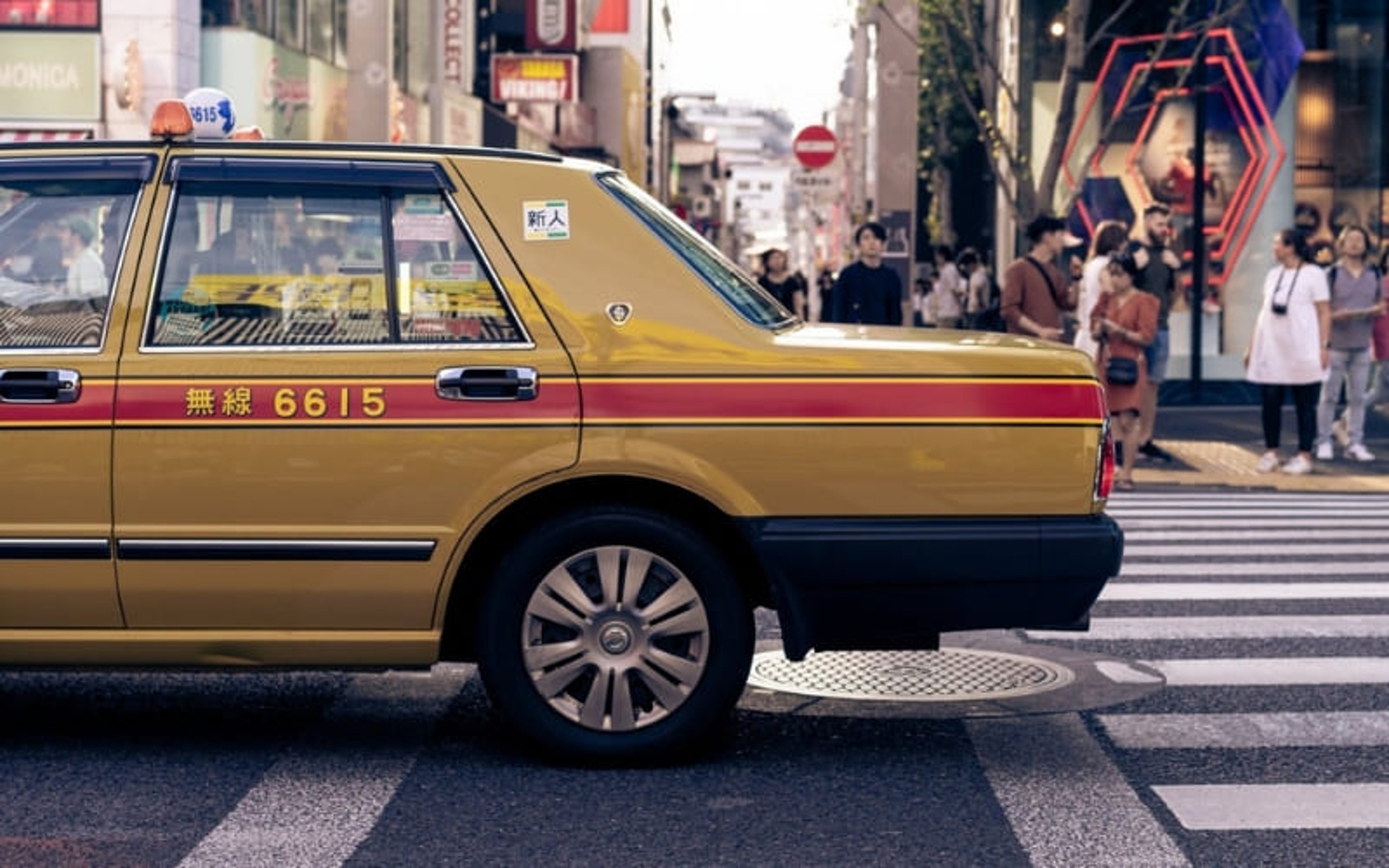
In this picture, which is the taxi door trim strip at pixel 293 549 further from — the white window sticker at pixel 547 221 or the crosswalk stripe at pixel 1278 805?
the crosswalk stripe at pixel 1278 805

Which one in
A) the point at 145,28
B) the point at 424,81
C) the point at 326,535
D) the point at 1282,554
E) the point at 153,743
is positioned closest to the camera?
the point at 326,535

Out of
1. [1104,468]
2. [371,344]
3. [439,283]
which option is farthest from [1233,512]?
[371,344]

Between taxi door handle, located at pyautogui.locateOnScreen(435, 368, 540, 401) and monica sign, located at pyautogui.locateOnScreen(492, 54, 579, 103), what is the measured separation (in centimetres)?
3995

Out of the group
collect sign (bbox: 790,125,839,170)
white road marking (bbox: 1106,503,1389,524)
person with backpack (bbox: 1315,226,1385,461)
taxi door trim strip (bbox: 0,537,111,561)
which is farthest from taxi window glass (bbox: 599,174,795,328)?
collect sign (bbox: 790,125,839,170)

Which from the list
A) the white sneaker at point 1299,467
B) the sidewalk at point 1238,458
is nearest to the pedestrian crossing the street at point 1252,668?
the sidewalk at point 1238,458

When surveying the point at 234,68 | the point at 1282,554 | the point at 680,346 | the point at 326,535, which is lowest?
the point at 1282,554

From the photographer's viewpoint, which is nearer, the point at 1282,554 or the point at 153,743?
the point at 153,743

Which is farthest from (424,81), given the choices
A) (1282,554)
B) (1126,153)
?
(1282,554)

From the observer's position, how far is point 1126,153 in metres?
25.1

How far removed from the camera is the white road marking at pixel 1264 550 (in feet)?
36.4

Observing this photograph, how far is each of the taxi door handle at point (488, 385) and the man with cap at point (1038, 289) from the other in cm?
866

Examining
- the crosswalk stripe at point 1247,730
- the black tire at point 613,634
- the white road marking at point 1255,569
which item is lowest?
the white road marking at point 1255,569

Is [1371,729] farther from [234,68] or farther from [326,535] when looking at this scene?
[234,68]

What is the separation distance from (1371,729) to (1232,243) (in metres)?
19.1
